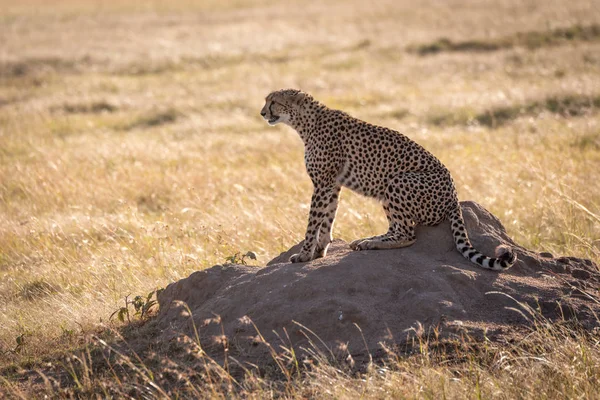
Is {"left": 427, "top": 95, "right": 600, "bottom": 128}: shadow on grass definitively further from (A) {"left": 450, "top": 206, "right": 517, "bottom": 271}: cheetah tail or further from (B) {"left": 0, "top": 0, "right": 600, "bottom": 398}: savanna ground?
(A) {"left": 450, "top": 206, "right": 517, "bottom": 271}: cheetah tail

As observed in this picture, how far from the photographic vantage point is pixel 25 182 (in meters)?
10.4

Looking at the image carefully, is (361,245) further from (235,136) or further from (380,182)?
(235,136)

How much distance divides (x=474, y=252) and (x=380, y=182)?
0.88 meters

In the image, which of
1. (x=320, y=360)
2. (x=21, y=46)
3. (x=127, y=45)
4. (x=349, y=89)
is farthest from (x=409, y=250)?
(x=21, y=46)

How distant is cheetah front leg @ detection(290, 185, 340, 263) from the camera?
18.3 ft

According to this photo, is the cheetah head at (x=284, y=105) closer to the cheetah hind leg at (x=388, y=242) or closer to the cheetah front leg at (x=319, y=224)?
the cheetah front leg at (x=319, y=224)

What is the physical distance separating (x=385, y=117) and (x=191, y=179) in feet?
19.6

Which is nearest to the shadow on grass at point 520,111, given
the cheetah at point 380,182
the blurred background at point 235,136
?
the blurred background at point 235,136

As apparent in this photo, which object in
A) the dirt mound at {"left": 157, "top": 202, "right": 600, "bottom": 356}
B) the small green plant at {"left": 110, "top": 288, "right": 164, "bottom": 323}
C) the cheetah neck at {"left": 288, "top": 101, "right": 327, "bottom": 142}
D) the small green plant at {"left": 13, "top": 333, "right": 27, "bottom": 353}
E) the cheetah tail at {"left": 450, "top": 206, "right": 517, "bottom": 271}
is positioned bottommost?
the small green plant at {"left": 13, "top": 333, "right": 27, "bottom": 353}

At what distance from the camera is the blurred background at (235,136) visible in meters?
7.21

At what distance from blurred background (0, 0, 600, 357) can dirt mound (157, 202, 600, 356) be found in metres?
1.04

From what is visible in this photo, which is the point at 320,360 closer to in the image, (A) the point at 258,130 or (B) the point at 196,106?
(A) the point at 258,130

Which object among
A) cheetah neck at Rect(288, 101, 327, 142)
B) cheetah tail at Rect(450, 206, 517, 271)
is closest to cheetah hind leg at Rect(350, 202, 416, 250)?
cheetah tail at Rect(450, 206, 517, 271)

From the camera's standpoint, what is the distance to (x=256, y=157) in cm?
1229
